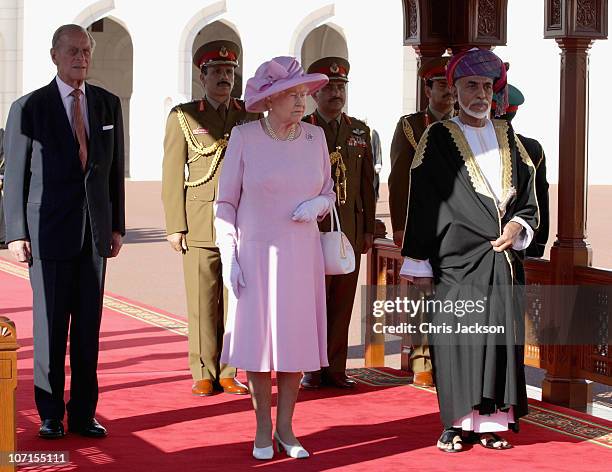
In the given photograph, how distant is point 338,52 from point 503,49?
8.82 meters

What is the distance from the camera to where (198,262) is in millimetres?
7406

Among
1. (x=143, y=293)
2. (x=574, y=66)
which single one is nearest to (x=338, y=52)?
(x=143, y=293)

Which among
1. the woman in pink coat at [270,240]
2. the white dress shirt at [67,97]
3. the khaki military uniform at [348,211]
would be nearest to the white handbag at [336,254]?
the woman in pink coat at [270,240]

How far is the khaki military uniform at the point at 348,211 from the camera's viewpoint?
299 inches

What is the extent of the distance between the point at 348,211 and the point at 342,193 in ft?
0.36

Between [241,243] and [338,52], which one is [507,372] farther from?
[338,52]

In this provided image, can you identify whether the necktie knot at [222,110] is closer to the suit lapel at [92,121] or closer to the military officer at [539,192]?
the suit lapel at [92,121]

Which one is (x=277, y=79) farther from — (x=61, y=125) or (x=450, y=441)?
(x=450, y=441)

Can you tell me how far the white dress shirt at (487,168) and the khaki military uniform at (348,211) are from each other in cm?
149

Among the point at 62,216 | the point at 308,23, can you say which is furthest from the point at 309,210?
the point at 308,23

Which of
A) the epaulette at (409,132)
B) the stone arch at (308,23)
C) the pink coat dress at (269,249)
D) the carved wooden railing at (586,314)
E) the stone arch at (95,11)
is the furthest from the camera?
the stone arch at (308,23)

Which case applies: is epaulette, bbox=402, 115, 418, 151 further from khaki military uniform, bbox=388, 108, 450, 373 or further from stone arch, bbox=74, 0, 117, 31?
stone arch, bbox=74, 0, 117, 31

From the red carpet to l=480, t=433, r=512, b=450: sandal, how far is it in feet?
0.13

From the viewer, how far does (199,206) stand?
734 centimetres
